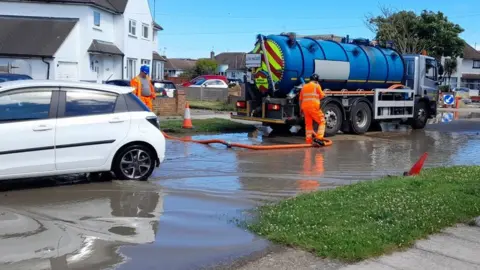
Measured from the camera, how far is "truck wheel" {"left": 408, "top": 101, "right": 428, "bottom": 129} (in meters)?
20.1

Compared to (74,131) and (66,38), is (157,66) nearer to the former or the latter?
(66,38)

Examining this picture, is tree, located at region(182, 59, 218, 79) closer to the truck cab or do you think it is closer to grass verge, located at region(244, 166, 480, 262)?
the truck cab

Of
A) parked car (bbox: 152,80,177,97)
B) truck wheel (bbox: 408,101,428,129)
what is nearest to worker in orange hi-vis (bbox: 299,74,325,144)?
truck wheel (bbox: 408,101,428,129)

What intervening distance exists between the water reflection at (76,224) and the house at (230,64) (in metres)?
90.7

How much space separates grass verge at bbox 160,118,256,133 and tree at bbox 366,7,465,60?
26.4m

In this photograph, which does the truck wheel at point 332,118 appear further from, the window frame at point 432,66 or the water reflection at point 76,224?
the water reflection at point 76,224

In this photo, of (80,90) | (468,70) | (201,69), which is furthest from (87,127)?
(468,70)

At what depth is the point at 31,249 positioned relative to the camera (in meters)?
5.06

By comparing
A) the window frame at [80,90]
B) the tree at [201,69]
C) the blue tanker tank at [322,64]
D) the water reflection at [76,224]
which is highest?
the tree at [201,69]

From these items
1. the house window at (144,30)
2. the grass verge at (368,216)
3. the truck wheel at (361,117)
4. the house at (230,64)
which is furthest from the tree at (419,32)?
the house at (230,64)

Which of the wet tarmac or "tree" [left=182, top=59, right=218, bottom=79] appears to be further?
"tree" [left=182, top=59, right=218, bottom=79]

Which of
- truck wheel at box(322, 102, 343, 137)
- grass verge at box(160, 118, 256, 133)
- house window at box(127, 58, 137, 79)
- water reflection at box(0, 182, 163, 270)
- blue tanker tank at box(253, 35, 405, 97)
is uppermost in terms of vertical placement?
house window at box(127, 58, 137, 79)

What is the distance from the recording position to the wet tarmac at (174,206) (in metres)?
5.02

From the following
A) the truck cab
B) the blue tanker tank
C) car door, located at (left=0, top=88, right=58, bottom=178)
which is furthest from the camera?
the truck cab
